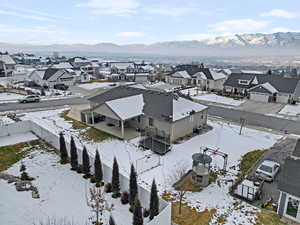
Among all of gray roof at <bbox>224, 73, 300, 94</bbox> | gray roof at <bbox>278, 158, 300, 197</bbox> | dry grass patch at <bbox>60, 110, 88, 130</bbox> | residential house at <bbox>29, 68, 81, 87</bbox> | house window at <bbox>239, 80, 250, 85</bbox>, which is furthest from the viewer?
residential house at <bbox>29, 68, 81, 87</bbox>

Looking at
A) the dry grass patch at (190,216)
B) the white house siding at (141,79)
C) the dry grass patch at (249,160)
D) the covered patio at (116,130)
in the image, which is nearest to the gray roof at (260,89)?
the dry grass patch at (249,160)

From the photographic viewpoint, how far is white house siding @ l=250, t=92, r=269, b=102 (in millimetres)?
39331

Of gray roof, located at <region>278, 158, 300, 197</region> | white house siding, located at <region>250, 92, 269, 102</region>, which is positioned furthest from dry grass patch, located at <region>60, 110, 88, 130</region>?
white house siding, located at <region>250, 92, 269, 102</region>

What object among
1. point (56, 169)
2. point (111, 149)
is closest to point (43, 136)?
point (56, 169)

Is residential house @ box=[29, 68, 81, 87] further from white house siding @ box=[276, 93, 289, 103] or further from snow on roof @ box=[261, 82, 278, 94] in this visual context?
white house siding @ box=[276, 93, 289, 103]

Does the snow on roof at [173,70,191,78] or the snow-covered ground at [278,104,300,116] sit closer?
the snow-covered ground at [278,104,300,116]

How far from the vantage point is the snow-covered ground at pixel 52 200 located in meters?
12.0

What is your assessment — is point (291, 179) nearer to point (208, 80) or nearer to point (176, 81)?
point (208, 80)

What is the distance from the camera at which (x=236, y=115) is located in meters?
30.8

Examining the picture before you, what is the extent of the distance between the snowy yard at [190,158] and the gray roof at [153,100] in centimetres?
351

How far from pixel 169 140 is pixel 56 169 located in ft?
34.0

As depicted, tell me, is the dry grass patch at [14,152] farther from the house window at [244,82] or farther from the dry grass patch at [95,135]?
the house window at [244,82]

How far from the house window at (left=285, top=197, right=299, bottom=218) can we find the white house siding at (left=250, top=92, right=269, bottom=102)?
105ft

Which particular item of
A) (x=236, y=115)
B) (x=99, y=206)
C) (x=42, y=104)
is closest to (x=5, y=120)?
(x=42, y=104)
